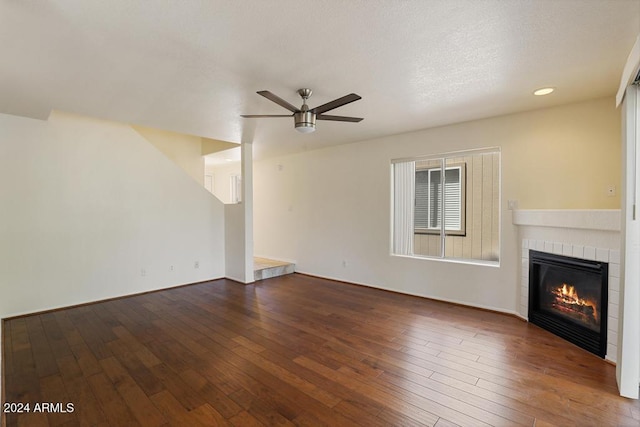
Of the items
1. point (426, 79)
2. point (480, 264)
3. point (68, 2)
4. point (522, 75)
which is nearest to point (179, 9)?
point (68, 2)

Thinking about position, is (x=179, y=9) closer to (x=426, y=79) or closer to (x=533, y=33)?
(x=426, y=79)

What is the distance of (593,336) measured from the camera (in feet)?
9.07

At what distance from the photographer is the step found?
574cm

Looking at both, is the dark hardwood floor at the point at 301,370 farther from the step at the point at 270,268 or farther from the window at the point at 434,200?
the step at the point at 270,268

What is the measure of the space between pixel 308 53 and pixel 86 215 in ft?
13.2

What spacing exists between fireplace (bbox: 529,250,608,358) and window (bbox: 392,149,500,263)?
4.22 ft

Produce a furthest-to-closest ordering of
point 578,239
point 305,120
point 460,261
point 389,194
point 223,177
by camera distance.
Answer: point 223,177, point 389,194, point 460,261, point 578,239, point 305,120

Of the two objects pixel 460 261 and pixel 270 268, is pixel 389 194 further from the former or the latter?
pixel 270 268

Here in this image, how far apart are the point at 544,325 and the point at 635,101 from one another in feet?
7.84

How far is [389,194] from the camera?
4.91 metres

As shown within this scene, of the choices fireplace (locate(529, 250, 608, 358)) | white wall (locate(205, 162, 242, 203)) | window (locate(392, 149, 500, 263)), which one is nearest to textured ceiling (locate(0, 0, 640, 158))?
window (locate(392, 149, 500, 263))

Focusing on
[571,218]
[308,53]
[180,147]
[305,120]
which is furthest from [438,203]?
[180,147]

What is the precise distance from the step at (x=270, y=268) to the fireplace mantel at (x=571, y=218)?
164 inches

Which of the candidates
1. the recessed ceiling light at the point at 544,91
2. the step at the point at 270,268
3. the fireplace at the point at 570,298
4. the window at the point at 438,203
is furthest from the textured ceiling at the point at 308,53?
the step at the point at 270,268
